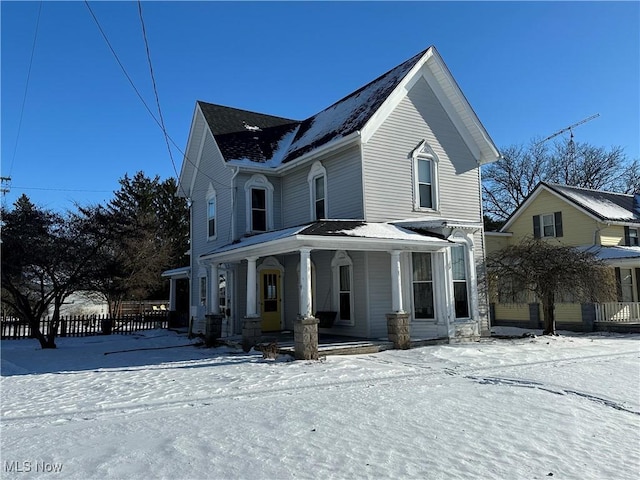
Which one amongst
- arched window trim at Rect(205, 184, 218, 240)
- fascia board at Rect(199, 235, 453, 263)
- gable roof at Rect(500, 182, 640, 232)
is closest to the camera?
fascia board at Rect(199, 235, 453, 263)

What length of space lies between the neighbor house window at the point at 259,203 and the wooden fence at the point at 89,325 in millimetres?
9133

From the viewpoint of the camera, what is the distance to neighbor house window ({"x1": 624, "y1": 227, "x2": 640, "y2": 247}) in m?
23.4

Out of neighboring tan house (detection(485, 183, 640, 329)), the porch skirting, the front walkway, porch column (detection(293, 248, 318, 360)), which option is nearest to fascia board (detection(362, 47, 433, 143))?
porch column (detection(293, 248, 318, 360))

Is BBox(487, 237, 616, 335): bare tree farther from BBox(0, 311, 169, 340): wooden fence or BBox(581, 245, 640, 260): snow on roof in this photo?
BBox(0, 311, 169, 340): wooden fence

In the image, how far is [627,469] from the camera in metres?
4.75

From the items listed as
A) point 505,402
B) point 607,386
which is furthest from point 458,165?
point 505,402

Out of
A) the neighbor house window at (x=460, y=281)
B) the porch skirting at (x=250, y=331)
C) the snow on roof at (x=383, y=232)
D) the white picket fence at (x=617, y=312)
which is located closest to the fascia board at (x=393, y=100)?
the snow on roof at (x=383, y=232)

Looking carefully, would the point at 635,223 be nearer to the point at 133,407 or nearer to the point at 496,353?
the point at 496,353

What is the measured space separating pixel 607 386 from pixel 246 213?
12272 millimetres

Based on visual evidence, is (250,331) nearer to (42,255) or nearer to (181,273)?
(42,255)

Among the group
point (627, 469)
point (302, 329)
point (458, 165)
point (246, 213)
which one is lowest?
point (627, 469)

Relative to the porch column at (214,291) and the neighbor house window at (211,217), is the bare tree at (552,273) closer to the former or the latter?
the porch column at (214,291)

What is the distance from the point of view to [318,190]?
16.5 meters
